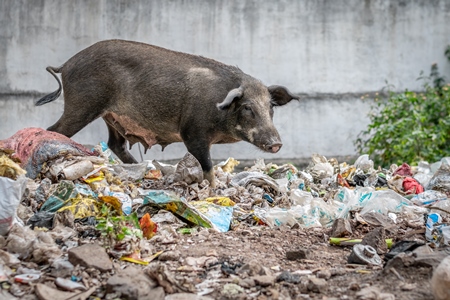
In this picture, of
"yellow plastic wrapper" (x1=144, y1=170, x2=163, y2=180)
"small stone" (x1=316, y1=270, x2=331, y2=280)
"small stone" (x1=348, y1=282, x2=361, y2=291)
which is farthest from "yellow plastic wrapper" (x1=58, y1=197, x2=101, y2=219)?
"small stone" (x1=348, y1=282, x2=361, y2=291)

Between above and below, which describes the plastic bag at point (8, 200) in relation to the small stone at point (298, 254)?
above

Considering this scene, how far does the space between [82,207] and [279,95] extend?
3.10 m

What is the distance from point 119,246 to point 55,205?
47.0 inches

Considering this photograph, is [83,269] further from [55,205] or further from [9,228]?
[55,205]

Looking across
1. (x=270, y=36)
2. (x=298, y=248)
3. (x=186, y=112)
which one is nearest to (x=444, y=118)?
(x=270, y=36)

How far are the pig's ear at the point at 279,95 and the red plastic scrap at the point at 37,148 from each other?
6.73 ft

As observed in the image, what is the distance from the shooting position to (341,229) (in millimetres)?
5230

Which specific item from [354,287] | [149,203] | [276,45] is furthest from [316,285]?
[276,45]

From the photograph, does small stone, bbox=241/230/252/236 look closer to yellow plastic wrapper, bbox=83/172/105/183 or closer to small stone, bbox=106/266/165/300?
small stone, bbox=106/266/165/300

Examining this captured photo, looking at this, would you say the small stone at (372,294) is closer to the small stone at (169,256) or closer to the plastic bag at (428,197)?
the small stone at (169,256)

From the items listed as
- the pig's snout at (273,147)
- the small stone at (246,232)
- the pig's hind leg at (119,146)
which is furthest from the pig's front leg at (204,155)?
the small stone at (246,232)

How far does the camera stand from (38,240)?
15.0ft

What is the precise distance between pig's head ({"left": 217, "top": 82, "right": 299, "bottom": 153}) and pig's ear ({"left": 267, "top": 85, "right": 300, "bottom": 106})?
31cm

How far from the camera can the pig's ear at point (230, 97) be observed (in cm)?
690
